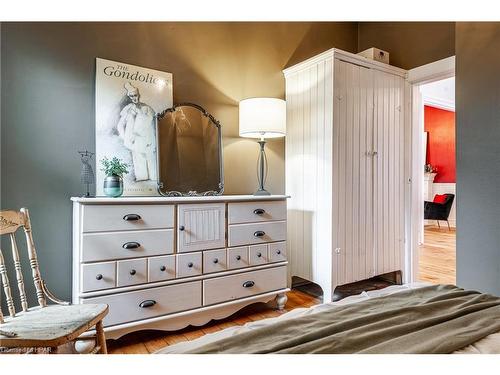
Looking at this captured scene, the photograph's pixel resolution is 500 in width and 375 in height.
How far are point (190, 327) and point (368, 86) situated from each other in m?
2.48

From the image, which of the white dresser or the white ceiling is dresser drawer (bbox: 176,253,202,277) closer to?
the white dresser

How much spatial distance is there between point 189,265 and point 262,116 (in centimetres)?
126

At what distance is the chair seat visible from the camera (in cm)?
125

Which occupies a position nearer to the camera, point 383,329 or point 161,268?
point 383,329

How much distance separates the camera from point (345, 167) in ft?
9.03

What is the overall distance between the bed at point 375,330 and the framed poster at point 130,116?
66.4 inches

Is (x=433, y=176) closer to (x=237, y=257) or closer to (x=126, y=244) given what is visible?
(x=237, y=257)

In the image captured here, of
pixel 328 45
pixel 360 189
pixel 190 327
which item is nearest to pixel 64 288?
pixel 190 327

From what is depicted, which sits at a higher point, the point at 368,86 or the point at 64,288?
the point at 368,86

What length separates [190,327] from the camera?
7.50ft

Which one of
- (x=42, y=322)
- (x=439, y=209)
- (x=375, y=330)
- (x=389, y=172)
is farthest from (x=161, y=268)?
(x=439, y=209)

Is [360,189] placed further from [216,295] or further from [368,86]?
[216,295]

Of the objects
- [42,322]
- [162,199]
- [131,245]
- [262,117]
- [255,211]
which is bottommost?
[42,322]
